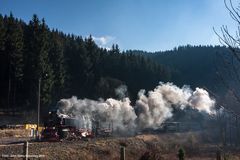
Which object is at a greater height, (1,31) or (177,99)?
(1,31)

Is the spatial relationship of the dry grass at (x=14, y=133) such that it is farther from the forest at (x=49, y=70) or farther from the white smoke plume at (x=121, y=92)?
the white smoke plume at (x=121, y=92)

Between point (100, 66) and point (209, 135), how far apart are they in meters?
42.0

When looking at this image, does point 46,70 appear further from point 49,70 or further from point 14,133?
point 14,133

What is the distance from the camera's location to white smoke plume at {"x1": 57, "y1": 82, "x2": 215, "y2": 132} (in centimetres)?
7075

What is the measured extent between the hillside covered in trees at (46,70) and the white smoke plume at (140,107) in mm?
7222

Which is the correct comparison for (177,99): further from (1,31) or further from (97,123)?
(1,31)

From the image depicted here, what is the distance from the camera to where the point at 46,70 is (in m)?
76.8

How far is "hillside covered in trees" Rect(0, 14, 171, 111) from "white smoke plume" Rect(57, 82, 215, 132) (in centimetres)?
722

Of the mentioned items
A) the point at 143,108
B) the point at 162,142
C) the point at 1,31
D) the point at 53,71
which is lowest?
the point at 162,142

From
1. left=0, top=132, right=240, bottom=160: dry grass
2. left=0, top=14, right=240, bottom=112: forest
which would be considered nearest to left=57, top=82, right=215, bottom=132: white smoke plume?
left=0, top=14, right=240, bottom=112: forest

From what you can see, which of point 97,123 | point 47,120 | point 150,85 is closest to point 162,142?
point 97,123

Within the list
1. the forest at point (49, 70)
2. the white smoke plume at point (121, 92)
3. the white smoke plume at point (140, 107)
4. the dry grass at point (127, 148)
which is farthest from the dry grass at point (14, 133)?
the white smoke plume at point (121, 92)

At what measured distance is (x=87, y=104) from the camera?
7181 centimetres

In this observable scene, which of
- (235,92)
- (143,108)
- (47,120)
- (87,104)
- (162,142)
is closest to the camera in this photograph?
(235,92)
